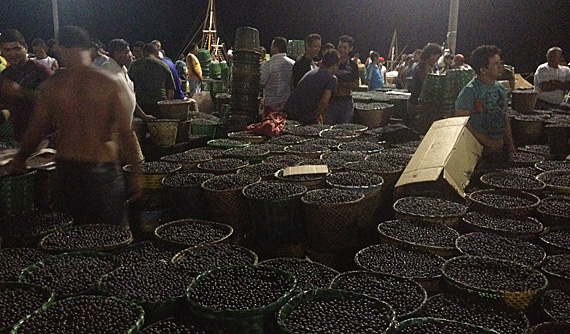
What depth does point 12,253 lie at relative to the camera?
2.53 meters

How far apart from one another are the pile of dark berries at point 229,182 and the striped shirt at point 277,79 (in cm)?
259

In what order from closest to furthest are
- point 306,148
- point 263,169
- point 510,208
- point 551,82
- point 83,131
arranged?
point 83,131, point 510,208, point 263,169, point 306,148, point 551,82

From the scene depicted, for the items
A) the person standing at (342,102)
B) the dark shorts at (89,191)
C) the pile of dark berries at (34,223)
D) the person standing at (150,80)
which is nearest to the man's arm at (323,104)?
the person standing at (342,102)

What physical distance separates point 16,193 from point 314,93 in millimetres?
3322

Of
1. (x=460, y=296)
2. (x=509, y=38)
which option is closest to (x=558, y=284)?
(x=460, y=296)

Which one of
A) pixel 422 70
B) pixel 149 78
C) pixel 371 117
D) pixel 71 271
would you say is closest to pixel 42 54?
pixel 149 78

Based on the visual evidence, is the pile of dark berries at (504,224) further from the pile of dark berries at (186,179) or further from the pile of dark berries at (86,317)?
the pile of dark berries at (86,317)

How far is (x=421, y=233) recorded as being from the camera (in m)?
2.78

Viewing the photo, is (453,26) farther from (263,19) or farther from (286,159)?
(263,19)

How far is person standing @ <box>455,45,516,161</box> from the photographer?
387 cm

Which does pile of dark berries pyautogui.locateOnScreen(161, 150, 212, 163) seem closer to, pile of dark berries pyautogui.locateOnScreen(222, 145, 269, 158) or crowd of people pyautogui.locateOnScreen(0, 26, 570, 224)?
pile of dark berries pyautogui.locateOnScreen(222, 145, 269, 158)

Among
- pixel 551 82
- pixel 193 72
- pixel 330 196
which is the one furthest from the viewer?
pixel 193 72

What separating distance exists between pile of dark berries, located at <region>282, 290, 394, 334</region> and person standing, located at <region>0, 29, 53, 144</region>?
3.02m

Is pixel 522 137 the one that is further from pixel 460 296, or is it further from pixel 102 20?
pixel 102 20
